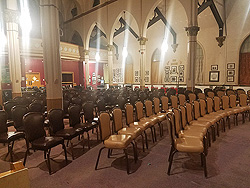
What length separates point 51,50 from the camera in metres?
5.71

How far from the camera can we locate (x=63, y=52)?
50.2 feet

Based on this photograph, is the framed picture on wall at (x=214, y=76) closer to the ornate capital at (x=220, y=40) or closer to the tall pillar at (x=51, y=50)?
the ornate capital at (x=220, y=40)

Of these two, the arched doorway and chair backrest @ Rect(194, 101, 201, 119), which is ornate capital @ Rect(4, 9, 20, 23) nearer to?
chair backrest @ Rect(194, 101, 201, 119)

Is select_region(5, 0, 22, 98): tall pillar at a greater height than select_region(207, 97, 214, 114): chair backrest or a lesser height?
greater

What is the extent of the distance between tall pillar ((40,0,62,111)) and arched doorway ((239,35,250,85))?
11509 mm

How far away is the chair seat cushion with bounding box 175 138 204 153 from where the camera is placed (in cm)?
271

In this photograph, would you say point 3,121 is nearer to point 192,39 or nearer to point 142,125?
point 142,125

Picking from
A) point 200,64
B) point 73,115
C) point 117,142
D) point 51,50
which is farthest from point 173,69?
point 117,142

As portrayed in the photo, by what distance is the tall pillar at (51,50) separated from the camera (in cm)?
564

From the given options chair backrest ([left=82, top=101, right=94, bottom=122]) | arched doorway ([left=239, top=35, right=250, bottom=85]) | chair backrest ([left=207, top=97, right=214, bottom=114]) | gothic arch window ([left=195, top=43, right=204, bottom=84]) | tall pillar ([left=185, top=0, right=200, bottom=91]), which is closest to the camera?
chair backrest ([left=82, top=101, right=94, bottom=122])

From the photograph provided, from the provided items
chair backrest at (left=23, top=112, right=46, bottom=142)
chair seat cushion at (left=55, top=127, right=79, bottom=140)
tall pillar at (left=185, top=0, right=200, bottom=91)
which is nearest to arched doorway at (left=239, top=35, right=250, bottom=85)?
tall pillar at (left=185, top=0, right=200, bottom=91)

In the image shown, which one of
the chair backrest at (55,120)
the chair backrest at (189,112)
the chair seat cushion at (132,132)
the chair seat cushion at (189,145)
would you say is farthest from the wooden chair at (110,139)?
the chair backrest at (189,112)

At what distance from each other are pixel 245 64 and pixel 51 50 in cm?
1183

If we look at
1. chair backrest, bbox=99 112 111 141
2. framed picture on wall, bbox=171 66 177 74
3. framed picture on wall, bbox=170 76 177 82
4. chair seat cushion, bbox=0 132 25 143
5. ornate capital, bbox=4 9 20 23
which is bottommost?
chair seat cushion, bbox=0 132 25 143
